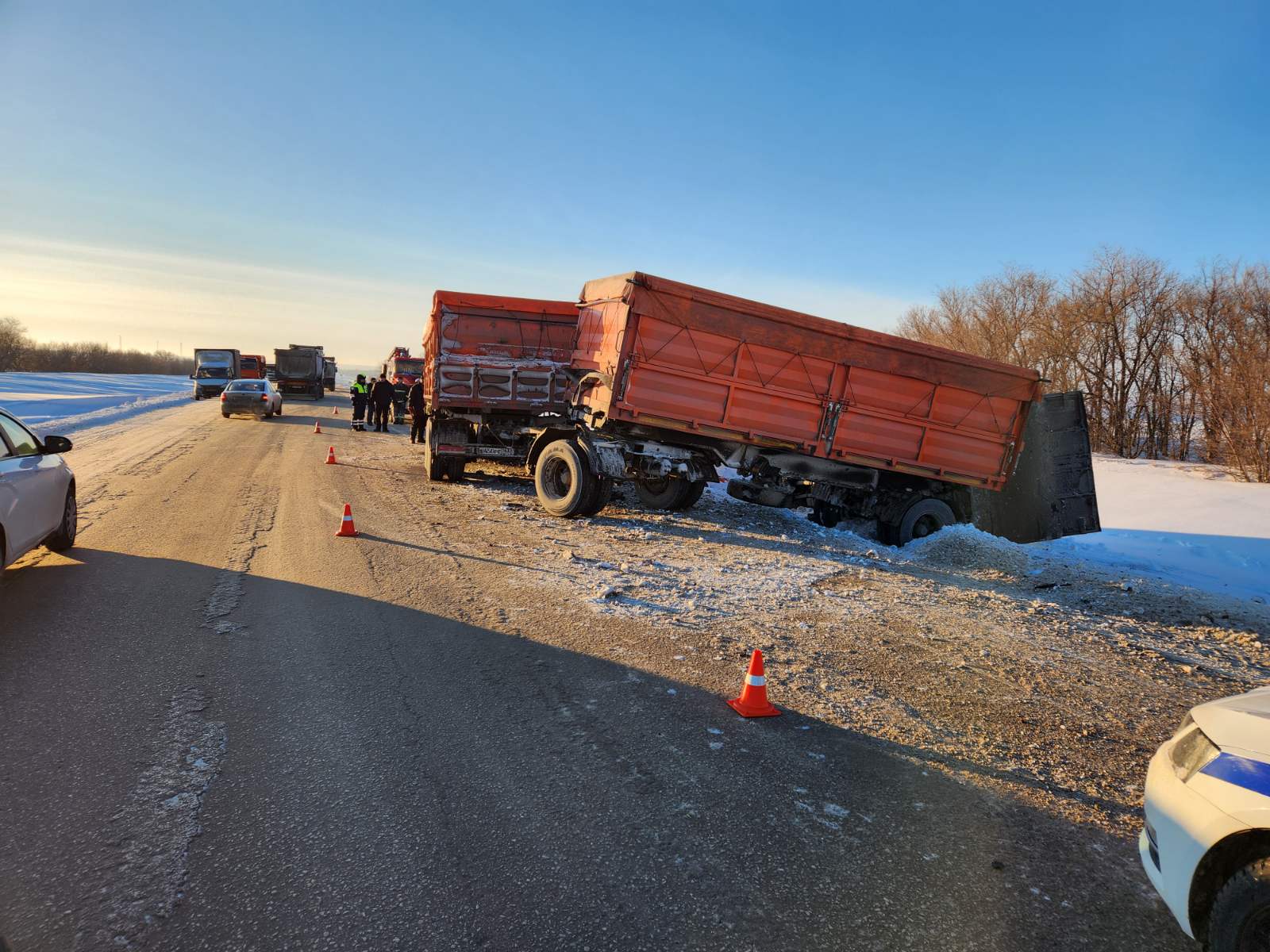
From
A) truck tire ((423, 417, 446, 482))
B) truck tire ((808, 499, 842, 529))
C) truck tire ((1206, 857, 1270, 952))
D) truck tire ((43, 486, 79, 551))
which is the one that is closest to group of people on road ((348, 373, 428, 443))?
truck tire ((423, 417, 446, 482))

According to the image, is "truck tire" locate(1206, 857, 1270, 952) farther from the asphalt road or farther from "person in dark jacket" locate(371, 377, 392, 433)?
"person in dark jacket" locate(371, 377, 392, 433)

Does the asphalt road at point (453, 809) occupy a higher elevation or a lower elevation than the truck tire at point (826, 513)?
lower

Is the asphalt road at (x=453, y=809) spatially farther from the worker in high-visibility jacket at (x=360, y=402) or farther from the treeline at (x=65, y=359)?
the treeline at (x=65, y=359)

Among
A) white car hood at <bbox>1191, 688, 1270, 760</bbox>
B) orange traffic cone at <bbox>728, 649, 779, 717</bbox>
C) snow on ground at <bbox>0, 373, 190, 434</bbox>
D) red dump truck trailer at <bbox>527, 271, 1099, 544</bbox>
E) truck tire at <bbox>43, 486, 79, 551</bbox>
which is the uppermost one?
red dump truck trailer at <bbox>527, 271, 1099, 544</bbox>

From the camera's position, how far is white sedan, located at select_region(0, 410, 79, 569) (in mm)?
5477

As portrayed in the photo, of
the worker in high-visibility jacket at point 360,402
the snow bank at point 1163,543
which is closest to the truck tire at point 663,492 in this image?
the snow bank at point 1163,543

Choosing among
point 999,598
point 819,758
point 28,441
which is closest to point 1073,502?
point 999,598

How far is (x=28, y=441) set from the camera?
21.4ft

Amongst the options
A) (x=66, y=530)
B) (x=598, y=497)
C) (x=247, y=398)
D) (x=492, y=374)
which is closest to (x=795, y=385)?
(x=598, y=497)

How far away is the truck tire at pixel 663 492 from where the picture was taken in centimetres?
1169

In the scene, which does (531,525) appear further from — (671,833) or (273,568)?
(671,833)

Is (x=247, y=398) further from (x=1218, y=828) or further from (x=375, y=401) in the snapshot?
(x=1218, y=828)

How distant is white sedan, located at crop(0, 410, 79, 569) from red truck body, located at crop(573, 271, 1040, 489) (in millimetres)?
5852

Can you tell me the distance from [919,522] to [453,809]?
9.88 metres
